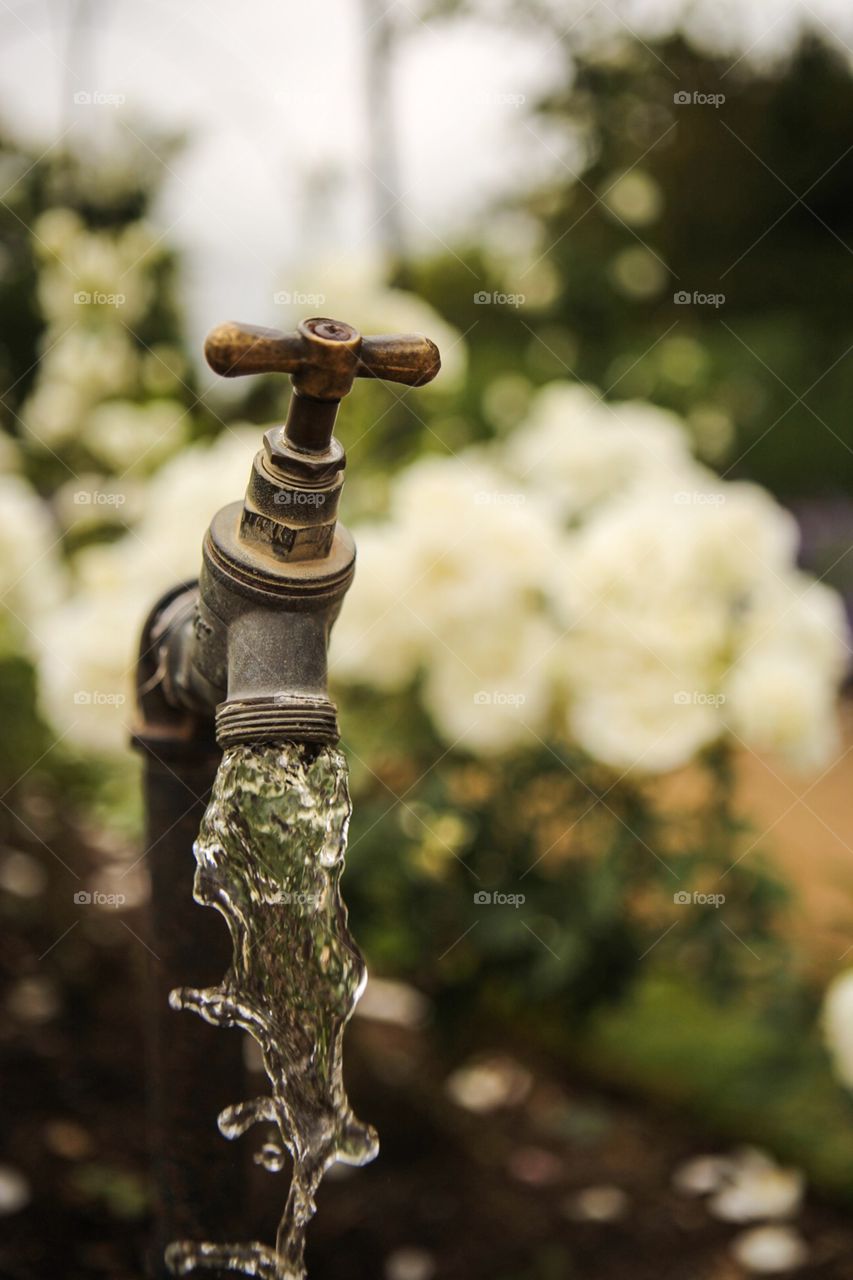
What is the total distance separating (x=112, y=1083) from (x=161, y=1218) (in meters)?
0.70

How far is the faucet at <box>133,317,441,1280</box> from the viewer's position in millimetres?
468

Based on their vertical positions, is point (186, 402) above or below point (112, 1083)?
above

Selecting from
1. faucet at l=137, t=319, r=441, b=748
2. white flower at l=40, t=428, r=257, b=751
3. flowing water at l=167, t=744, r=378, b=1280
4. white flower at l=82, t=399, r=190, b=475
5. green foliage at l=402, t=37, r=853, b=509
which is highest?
faucet at l=137, t=319, r=441, b=748

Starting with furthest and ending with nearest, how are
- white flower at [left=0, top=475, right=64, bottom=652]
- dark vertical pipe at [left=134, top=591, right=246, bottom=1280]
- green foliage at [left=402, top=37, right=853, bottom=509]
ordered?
green foliage at [left=402, top=37, right=853, bottom=509]
white flower at [left=0, top=475, right=64, bottom=652]
dark vertical pipe at [left=134, top=591, right=246, bottom=1280]

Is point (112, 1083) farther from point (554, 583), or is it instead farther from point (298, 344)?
point (298, 344)

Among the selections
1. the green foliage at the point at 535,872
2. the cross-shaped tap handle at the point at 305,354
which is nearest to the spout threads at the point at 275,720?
the cross-shaped tap handle at the point at 305,354

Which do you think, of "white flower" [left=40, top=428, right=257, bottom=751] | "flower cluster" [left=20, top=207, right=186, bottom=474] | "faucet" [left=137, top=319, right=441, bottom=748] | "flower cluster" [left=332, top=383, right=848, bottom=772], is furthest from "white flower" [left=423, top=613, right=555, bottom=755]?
"flower cluster" [left=20, top=207, right=186, bottom=474]

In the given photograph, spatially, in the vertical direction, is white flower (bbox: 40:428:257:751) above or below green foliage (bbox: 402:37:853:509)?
above

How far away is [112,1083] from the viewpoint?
1385 mm

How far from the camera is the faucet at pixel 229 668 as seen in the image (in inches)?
18.4

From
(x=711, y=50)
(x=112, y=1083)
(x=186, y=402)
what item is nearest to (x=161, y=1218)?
(x=112, y=1083)

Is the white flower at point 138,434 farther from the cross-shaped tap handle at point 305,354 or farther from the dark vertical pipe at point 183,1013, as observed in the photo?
the cross-shaped tap handle at point 305,354

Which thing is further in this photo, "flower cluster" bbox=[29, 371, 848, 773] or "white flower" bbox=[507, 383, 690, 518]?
"white flower" bbox=[507, 383, 690, 518]

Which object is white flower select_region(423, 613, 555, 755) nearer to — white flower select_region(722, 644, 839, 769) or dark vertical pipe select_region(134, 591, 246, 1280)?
white flower select_region(722, 644, 839, 769)
